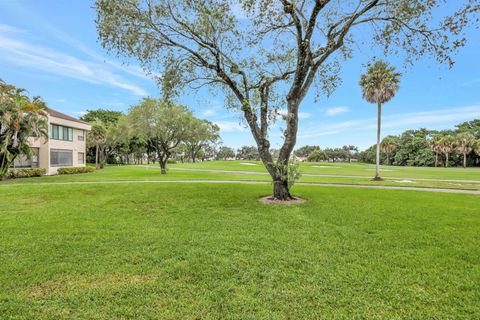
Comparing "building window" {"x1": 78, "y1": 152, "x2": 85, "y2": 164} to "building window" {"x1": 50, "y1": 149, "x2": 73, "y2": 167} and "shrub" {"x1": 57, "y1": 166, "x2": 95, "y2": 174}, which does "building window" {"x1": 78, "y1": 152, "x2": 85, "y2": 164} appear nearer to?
"building window" {"x1": 50, "y1": 149, "x2": 73, "y2": 167}

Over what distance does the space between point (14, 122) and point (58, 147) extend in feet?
38.2

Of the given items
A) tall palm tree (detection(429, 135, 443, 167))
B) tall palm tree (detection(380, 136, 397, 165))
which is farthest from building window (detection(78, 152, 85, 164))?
tall palm tree (detection(429, 135, 443, 167))

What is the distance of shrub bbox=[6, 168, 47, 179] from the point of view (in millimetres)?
20248

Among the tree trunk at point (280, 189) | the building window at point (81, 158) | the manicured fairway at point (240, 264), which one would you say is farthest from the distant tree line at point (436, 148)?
the building window at point (81, 158)

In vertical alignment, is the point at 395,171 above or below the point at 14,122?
below

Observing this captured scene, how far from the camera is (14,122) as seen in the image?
53.7 ft

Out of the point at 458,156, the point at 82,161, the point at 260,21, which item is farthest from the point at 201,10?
the point at 458,156

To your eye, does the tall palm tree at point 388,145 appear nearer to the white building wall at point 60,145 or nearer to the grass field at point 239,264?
the grass field at point 239,264

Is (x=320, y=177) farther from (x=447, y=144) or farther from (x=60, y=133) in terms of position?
(x=447, y=144)

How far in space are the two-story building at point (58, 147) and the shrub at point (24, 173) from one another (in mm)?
1130

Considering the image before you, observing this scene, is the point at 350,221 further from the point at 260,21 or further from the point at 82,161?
the point at 82,161

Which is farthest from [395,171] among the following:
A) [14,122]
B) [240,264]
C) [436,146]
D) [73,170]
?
[14,122]

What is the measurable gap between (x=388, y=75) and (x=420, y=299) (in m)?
21.7

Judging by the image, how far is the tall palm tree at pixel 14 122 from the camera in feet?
53.6
